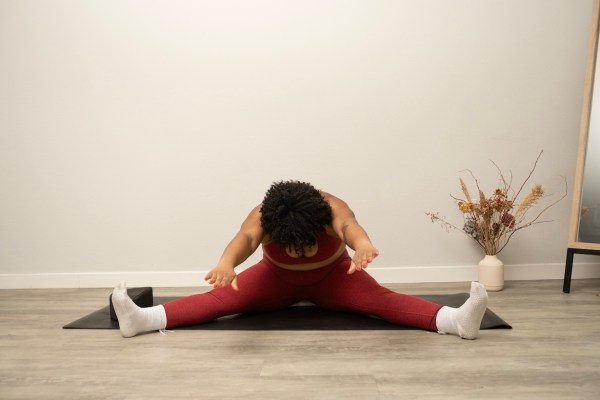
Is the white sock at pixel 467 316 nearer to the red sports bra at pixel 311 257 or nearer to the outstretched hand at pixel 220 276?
the red sports bra at pixel 311 257

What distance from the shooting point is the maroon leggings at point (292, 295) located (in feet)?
7.82

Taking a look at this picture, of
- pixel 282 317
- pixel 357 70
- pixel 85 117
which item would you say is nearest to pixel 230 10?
pixel 357 70

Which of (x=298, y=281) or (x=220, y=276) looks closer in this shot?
(x=220, y=276)

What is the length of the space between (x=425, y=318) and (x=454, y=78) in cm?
175

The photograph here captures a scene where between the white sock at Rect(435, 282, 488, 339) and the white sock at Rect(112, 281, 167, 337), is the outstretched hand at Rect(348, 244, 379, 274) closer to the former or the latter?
the white sock at Rect(435, 282, 488, 339)

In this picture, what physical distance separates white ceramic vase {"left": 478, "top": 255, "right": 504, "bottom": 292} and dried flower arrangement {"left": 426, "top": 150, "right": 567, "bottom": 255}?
0.07 m

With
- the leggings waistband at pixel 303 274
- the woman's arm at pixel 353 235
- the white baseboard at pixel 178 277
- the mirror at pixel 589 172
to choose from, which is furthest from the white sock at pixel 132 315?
the mirror at pixel 589 172

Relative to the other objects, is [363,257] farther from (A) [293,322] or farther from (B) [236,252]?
(A) [293,322]

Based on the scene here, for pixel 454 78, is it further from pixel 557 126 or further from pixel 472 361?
pixel 472 361

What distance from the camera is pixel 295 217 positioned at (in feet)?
7.38

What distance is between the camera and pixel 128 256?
3.50 meters

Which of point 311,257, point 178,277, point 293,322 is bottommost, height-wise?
point 178,277

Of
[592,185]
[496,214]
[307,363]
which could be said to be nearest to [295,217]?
[307,363]

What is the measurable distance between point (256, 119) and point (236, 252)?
1.46 metres
